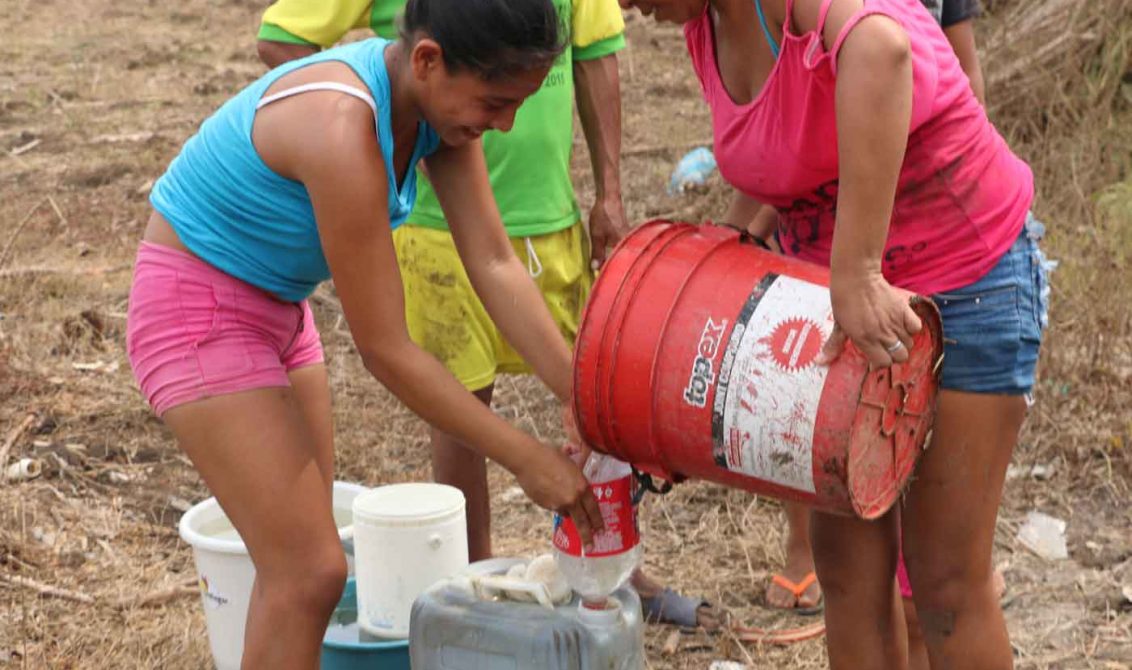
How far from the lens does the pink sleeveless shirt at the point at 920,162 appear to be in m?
2.31

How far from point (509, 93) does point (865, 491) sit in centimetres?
89

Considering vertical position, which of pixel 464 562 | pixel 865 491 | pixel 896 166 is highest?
pixel 896 166

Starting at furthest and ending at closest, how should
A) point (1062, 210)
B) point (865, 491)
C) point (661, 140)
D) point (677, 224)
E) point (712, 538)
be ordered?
point (661, 140) → point (1062, 210) → point (712, 538) → point (677, 224) → point (865, 491)

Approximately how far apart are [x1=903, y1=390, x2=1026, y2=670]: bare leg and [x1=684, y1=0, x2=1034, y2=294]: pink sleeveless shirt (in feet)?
0.81

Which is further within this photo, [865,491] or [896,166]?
[865,491]

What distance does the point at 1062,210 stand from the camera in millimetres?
5668

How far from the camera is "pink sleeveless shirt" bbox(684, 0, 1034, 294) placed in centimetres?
231

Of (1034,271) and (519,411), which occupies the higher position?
(1034,271)

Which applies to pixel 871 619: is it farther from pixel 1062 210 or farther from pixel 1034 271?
pixel 1062 210

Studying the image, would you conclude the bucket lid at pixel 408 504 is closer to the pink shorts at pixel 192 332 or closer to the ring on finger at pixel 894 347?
the pink shorts at pixel 192 332

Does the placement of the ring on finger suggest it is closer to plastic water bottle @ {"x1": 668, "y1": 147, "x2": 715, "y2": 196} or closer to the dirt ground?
the dirt ground

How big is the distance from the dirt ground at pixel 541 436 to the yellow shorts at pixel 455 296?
0.84m

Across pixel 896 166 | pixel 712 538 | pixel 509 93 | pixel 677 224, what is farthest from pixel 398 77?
pixel 712 538

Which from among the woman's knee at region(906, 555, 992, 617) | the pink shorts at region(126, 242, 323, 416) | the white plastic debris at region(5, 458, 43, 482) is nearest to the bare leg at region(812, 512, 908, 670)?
the woman's knee at region(906, 555, 992, 617)
